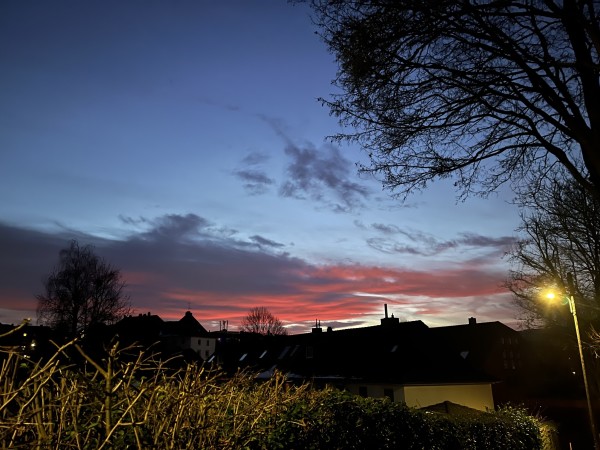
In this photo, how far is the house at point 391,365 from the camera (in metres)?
27.3

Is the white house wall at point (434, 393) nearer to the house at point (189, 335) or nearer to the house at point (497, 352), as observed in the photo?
the house at point (497, 352)

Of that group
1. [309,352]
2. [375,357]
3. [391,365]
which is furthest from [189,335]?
[391,365]

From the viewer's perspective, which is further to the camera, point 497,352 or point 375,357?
point 497,352

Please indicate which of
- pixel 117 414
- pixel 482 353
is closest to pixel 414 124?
pixel 117 414

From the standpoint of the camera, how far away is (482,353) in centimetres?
3984

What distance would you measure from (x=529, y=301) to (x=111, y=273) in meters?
30.6

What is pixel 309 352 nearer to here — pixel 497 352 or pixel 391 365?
pixel 391 365

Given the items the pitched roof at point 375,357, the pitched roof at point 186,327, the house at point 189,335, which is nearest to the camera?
the pitched roof at point 375,357

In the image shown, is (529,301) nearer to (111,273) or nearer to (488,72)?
(488,72)

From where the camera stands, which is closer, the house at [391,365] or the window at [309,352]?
the house at [391,365]

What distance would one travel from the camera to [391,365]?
29656 millimetres

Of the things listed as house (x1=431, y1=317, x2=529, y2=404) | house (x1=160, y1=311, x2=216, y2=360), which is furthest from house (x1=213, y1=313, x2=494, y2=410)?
A: house (x1=160, y1=311, x2=216, y2=360)

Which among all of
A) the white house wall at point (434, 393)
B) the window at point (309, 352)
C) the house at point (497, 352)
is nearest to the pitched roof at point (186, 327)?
the window at point (309, 352)

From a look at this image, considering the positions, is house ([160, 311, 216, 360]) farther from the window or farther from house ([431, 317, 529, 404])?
house ([431, 317, 529, 404])
